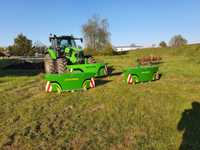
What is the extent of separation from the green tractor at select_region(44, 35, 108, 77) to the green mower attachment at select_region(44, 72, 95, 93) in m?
2.30

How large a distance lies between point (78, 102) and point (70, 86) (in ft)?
5.92

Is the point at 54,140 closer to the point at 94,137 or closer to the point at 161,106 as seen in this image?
the point at 94,137

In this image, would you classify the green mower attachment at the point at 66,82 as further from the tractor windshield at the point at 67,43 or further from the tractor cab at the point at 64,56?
the tractor windshield at the point at 67,43

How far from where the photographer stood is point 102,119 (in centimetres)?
646

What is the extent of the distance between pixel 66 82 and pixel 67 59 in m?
5.15

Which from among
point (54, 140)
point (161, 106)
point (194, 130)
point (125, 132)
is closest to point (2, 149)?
point (54, 140)

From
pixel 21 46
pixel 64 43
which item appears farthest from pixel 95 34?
pixel 64 43

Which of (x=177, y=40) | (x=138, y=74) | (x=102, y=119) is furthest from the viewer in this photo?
(x=177, y=40)

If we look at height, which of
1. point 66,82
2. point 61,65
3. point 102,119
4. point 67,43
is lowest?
point 102,119

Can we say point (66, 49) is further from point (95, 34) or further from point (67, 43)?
point (95, 34)

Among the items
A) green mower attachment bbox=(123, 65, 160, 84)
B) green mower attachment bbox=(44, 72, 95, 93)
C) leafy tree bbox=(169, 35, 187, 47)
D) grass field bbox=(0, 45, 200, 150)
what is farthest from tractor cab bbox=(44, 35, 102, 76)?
leafy tree bbox=(169, 35, 187, 47)

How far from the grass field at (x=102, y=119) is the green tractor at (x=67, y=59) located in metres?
2.99

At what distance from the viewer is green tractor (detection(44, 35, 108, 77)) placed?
1285 centimetres

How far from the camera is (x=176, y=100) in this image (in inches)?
324
